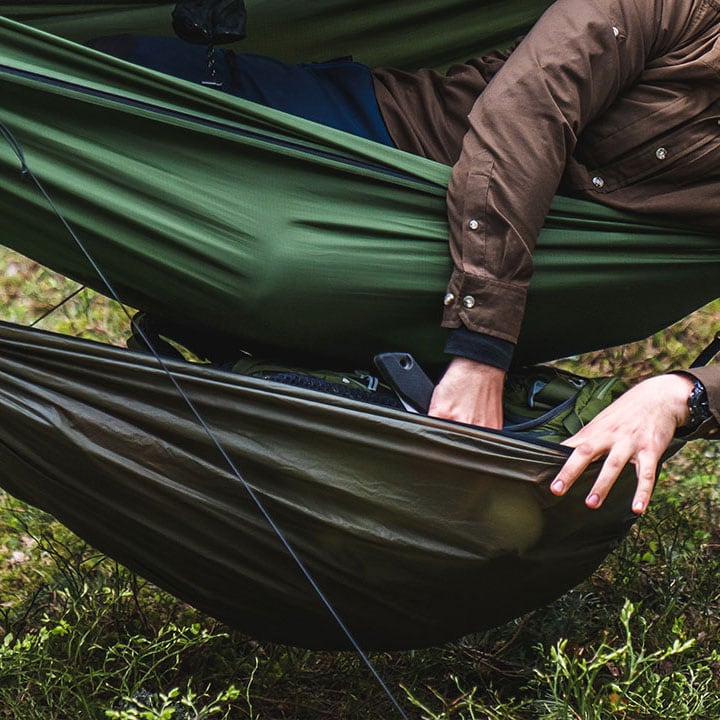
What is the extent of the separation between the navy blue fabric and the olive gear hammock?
0.49 ft

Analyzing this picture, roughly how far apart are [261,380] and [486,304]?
1.09 feet

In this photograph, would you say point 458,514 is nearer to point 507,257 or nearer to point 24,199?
point 507,257

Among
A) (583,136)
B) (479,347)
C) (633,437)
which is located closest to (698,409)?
(633,437)

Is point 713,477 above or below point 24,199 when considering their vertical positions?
below

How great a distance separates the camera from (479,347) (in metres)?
1.55

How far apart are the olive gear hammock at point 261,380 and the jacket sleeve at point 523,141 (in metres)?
0.06

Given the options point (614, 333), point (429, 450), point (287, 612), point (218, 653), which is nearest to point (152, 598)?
point (218, 653)

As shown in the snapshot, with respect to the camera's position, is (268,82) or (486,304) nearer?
(486,304)

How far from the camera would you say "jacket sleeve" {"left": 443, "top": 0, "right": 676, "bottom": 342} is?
1504 millimetres

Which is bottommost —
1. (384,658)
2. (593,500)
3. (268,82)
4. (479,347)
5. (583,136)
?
(384,658)

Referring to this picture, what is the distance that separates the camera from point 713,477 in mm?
2471

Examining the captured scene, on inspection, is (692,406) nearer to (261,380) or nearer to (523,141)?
(523,141)

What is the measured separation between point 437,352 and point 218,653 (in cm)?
71

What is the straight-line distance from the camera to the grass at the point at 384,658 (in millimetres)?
1708
